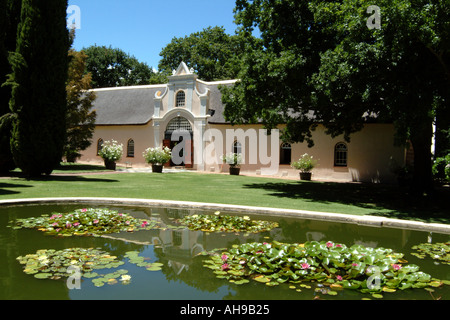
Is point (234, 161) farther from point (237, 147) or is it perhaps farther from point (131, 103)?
point (131, 103)

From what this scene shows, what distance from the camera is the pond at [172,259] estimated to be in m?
4.29

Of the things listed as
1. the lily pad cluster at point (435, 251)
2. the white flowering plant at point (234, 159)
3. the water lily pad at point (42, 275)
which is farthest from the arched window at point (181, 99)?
the water lily pad at point (42, 275)

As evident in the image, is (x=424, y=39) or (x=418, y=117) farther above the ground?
(x=424, y=39)

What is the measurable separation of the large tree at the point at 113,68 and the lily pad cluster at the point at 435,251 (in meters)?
49.9

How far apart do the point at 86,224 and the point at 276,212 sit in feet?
15.2

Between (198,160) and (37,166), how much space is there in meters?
12.9

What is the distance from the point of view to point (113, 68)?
53.3 metres

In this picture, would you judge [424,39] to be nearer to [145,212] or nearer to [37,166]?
[145,212]

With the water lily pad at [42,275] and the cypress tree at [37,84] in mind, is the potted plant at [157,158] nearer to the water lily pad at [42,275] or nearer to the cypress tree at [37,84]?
the cypress tree at [37,84]

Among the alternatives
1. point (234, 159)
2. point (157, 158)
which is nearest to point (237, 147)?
point (234, 159)

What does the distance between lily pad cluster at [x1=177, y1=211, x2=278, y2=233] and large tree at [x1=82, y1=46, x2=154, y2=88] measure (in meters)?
47.3

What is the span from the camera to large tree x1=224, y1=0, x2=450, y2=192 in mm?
9953

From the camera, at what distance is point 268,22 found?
16078mm
